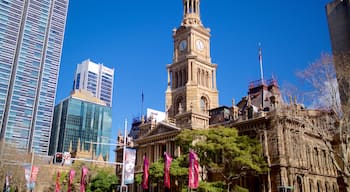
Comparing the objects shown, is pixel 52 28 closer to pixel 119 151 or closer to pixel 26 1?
pixel 26 1

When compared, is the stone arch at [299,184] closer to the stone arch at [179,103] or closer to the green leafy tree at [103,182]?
the stone arch at [179,103]

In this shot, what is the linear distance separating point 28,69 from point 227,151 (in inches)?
4011

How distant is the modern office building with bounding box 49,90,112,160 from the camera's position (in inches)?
6206

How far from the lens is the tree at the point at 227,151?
43.3 metres

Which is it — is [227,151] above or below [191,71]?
below

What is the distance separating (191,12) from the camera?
270ft

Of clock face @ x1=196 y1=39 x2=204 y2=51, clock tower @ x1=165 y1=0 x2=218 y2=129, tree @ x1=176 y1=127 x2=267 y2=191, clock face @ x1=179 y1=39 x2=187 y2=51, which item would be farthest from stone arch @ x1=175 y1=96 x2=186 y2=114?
tree @ x1=176 y1=127 x2=267 y2=191

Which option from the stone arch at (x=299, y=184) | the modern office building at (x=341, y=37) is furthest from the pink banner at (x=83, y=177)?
the modern office building at (x=341, y=37)

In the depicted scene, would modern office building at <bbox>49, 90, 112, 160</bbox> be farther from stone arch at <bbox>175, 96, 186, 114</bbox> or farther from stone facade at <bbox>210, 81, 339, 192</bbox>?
stone facade at <bbox>210, 81, 339, 192</bbox>

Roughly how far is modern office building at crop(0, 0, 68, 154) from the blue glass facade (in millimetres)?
26281

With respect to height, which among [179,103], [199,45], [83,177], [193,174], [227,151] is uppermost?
[199,45]

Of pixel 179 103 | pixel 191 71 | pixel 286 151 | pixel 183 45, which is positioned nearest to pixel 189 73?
pixel 191 71

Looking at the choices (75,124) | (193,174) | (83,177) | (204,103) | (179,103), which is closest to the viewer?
(193,174)

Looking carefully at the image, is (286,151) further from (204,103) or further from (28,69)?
(28,69)
